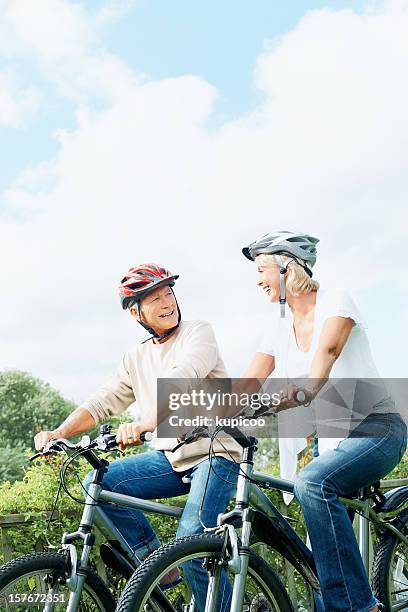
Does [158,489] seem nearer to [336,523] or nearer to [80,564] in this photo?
[80,564]

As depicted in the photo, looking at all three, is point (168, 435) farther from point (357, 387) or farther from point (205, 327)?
point (357, 387)

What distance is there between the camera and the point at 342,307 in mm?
3781

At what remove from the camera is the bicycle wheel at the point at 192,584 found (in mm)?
3260

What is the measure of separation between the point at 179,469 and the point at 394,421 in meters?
1.05

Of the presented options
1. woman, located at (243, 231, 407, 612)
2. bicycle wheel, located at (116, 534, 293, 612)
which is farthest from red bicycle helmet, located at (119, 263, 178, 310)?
bicycle wheel, located at (116, 534, 293, 612)

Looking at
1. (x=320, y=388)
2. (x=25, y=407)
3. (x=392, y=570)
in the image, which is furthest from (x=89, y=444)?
(x=25, y=407)

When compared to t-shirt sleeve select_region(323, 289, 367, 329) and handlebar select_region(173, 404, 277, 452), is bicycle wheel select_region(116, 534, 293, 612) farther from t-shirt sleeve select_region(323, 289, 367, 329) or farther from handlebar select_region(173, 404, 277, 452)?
t-shirt sleeve select_region(323, 289, 367, 329)

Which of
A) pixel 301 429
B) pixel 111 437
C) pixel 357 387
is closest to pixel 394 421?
pixel 357 387

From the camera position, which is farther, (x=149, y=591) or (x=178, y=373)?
(x=178, y=373)

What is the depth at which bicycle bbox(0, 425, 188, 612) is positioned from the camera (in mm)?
3465

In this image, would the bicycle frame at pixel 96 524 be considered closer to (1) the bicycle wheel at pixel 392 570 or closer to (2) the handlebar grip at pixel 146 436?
(2) the handlebar grip at pixel 146 436

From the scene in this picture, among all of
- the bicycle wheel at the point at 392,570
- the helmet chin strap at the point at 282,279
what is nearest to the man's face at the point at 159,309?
the helmet chin strap at the point at 282,279

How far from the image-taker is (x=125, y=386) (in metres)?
4.43

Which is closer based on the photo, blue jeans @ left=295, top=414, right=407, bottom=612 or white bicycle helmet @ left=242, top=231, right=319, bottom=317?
blue jeans @ left=295, top=414, right=407, bottom=612
